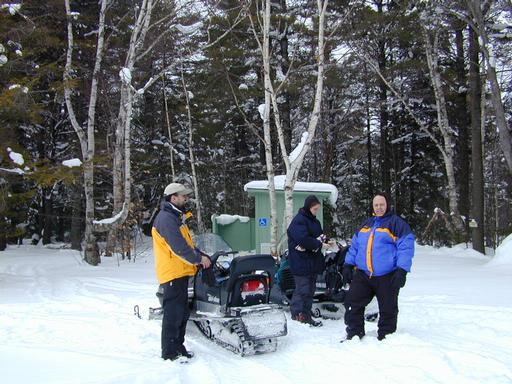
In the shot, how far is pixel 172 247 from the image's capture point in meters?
4.51

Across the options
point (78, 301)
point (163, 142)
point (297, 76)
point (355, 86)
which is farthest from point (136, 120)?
point (78, 301)

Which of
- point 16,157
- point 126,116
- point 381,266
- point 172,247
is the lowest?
point 381,266

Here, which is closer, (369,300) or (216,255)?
(369,300)

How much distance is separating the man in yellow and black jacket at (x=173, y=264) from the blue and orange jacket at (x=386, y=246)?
1.69 m

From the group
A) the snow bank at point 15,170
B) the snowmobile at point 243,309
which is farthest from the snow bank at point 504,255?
the snow bank at point 15,170

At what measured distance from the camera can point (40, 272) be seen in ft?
38.7

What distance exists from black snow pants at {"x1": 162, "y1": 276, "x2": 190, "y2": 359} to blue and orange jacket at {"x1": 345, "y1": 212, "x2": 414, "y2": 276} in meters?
1.90

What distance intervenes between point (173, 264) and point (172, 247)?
7.8 inches

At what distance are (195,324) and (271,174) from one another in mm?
5701

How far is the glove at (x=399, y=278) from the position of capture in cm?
489

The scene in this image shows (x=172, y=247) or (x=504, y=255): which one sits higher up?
(x=172, y=247)

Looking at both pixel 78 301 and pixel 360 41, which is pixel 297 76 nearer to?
pixel 360 41

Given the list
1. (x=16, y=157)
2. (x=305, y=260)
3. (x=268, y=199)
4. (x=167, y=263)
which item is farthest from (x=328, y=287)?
(x=16, y=157)

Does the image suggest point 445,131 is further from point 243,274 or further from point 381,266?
point 243,274
